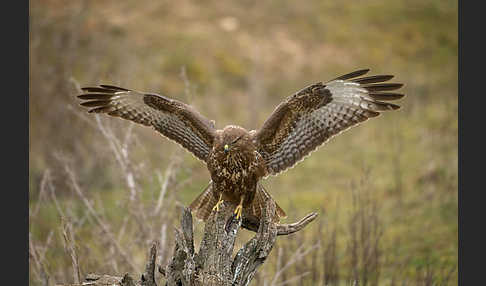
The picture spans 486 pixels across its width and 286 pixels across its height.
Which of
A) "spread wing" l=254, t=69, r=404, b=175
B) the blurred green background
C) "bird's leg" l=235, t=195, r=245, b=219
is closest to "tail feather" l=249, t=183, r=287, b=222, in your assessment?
"bird's leg" l=235, t=195, r=245, b=219

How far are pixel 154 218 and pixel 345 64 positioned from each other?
14957mm

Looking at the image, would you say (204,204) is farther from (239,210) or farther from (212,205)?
(239,210)

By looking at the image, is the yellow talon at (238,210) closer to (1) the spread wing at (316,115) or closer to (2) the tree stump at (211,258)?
(2) the tree stump at (211,258)

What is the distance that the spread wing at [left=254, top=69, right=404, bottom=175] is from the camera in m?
6.18

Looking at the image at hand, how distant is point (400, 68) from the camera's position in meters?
20.9

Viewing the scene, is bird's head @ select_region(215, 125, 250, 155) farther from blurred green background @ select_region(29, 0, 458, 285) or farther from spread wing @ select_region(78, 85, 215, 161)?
blurred green background @ select_region(29, 0, 458, 285)

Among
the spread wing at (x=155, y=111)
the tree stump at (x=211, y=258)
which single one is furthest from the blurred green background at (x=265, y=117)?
the tree stump at (x=211, y=258)

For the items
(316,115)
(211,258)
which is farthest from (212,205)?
(316,115)

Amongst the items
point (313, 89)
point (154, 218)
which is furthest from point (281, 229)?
point (154, 218)

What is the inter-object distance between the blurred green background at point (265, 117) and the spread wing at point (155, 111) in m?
0.52

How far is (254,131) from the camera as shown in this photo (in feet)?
21.0

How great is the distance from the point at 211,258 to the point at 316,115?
2.09m

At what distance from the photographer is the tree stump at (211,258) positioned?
494 cm

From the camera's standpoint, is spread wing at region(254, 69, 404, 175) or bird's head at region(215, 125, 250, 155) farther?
spread wing at region(254, 69, 404, 175)
